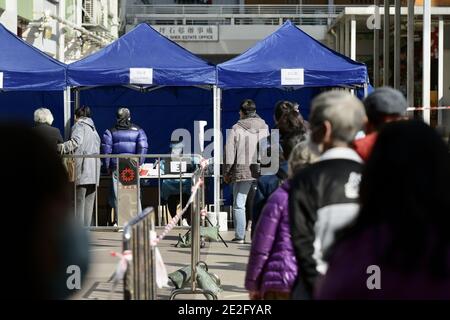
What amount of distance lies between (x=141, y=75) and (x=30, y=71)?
1.65 m

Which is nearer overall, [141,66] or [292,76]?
[292,76]

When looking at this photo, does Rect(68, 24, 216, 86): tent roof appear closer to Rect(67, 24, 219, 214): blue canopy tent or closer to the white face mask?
Rect(67, 24, 219, 214): blue canopy tent

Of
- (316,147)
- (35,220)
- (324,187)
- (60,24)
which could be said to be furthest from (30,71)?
(60,24)

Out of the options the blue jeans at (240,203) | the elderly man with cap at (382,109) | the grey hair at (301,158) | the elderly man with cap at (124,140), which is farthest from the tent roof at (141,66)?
the grey hair at (301,158)

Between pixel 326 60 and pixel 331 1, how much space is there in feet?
130

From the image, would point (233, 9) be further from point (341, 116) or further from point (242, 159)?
point (341, 116)

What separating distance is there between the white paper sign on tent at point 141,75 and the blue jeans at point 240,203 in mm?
2262

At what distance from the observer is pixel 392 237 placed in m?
2.46

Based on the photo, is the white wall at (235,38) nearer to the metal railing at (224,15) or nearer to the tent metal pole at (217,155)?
the metal railing at (224,15)

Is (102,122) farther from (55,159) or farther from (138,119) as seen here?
(55,159)

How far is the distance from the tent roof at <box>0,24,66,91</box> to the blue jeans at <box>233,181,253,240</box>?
317cm

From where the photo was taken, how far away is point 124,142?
13836 mm

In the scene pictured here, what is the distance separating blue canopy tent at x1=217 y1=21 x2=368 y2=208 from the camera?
13.2 m

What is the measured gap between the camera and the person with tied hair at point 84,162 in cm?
1280
